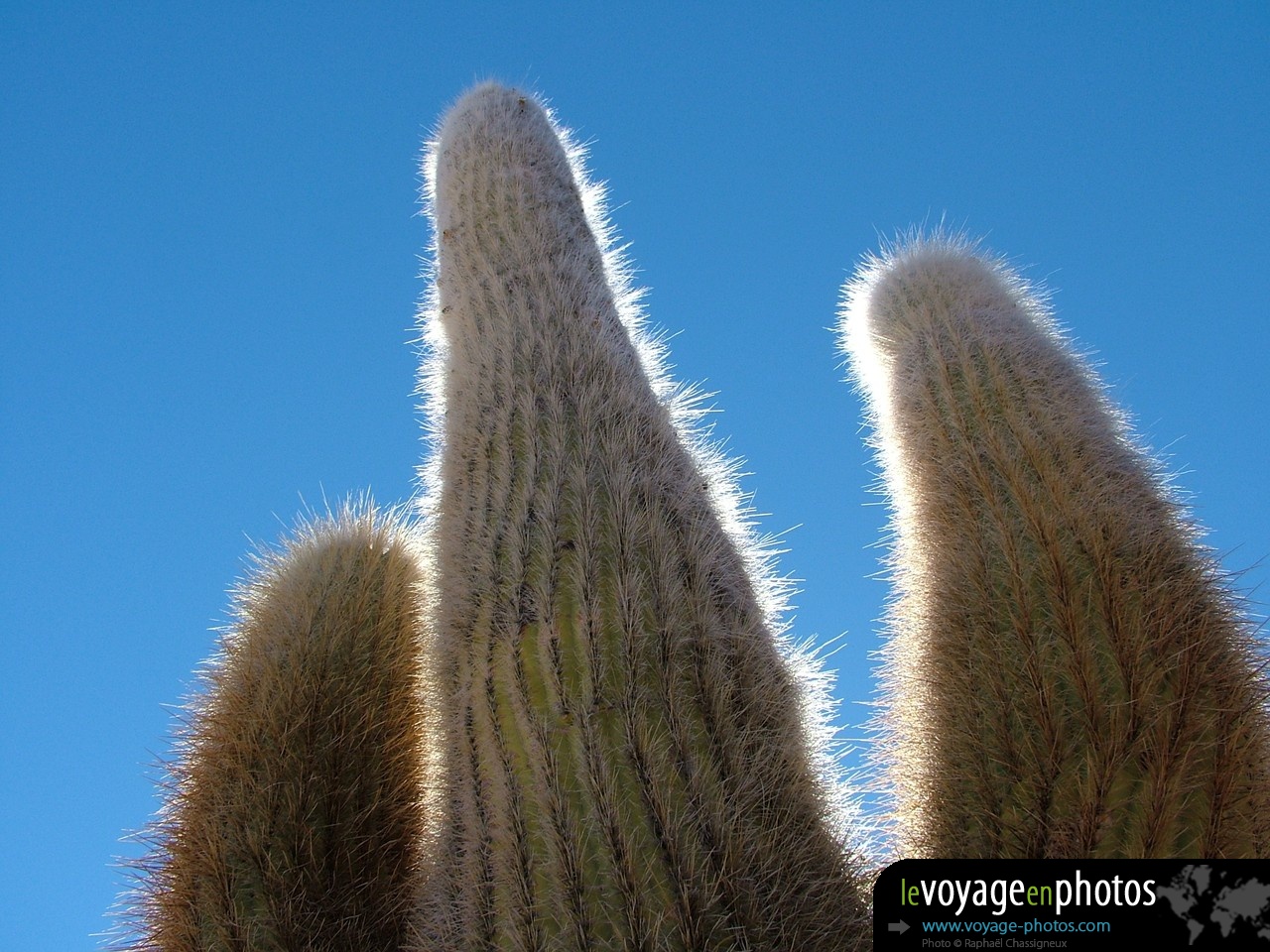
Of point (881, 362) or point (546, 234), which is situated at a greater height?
point (546, 234)

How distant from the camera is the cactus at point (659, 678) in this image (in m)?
1.67

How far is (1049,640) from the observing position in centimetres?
180

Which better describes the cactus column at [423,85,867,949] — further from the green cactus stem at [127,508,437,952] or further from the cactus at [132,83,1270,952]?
the green cactus stem at [127,508,437,952]

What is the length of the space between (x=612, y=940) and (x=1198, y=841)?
3.19ft

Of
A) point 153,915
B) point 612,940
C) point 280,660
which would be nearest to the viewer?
point 612,940

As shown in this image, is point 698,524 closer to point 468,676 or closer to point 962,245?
point 468,676

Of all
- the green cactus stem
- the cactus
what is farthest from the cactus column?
the green cactus stem

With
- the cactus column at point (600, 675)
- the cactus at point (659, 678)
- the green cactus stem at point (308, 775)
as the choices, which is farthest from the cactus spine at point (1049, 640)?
the green cactus stem at point (308, 775)

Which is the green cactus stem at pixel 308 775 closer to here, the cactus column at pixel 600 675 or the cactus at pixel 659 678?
the cactus at pixel 659 678

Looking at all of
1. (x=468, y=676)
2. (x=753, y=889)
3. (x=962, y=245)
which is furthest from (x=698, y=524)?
(x=962, y=245)

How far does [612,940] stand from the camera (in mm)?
1582

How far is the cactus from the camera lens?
1.67 m

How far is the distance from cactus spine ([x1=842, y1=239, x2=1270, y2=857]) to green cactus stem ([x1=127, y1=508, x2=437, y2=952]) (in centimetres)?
107

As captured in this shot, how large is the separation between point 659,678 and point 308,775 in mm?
846
